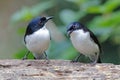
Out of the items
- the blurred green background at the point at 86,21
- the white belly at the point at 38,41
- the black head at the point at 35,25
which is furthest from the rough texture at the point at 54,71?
the blurred green background at the point at 86,21

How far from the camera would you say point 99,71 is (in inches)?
168

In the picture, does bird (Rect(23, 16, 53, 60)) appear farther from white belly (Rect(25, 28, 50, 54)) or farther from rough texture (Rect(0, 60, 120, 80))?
rough texture (Rect(0, 60, 120, 80))

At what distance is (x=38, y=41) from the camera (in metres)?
4.52

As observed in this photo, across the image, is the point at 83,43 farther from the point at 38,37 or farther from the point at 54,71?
the point at 54,71

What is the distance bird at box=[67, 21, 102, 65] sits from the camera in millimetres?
4598

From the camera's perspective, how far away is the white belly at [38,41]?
4465 millimetres

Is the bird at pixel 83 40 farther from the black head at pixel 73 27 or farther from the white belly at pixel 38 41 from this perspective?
the white belly at pixel 38 41

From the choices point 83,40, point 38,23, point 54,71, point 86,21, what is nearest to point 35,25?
point 38,23

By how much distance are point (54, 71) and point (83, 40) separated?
22.8 inches

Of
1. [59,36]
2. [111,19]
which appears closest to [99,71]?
[111,19]

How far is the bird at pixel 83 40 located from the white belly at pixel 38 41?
0.24m

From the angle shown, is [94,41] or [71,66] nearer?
[71,66]

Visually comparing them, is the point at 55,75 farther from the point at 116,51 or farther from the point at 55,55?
the point at 116,51

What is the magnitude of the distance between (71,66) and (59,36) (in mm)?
2357
